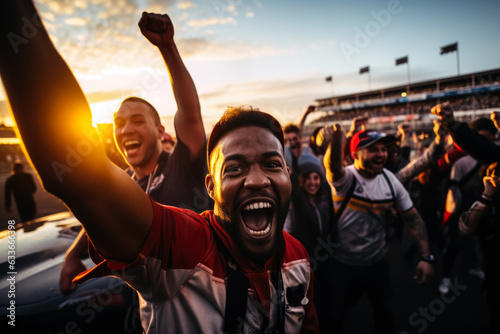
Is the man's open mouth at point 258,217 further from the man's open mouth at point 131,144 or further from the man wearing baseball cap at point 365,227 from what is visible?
the man wearing baseball cap at point 365,227

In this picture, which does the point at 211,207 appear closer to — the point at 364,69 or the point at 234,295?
the point at 234,295

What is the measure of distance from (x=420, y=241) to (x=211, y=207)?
2.59 m

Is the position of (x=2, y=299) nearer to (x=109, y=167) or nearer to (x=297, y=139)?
(x=109, y=167)

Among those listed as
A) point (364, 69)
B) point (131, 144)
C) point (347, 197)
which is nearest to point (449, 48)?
point (364, 69)

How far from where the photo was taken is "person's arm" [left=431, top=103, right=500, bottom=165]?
2.75 m

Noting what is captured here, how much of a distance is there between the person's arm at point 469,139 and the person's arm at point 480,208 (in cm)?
25

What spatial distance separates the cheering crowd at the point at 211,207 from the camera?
0.65m

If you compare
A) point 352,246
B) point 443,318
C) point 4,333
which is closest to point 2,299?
point 4,333

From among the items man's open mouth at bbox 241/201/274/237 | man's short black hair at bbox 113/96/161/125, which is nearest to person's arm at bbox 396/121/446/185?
man's open mouth at bbox 241/201/274/237

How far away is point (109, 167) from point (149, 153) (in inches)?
69.7

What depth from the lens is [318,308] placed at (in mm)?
3199

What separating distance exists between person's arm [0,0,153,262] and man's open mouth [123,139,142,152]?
1.72 metres

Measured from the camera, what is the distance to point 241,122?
141 centimetres

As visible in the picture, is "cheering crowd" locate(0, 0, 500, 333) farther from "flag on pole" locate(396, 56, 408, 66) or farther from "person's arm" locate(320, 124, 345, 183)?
"flag on pole" locate(396, 56, 408, 66)
